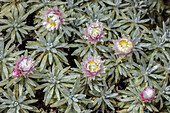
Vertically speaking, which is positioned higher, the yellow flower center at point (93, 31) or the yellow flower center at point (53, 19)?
the yellow flower center at point (53, 19)

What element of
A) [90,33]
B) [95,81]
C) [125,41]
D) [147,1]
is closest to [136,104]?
[95,81]

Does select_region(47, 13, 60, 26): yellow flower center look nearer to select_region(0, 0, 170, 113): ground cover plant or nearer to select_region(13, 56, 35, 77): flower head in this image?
select_region(0, 0, 170, 113): ground cover plant

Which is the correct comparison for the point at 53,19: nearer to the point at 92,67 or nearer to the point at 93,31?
the point at 93,31

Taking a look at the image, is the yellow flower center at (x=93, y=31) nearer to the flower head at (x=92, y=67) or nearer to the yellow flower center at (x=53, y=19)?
the flower head at (x=92, y=67)

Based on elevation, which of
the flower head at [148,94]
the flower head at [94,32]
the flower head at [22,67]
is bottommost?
the flower head at [148,94]

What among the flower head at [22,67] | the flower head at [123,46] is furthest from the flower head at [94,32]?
the flower head at [22,67]

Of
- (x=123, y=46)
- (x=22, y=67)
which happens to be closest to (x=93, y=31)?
A: (x=123, y=46)

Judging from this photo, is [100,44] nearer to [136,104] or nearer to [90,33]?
[90,33]

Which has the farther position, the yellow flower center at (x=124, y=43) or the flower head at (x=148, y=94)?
the yellow flower center at (x=124, y=43)
